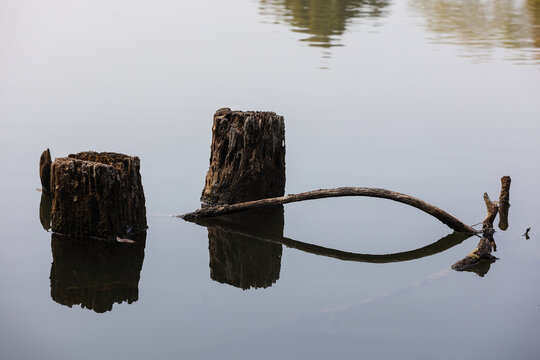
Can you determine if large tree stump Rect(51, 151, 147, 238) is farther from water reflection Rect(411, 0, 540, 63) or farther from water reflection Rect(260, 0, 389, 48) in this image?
water reflection Rect(411, 0, 540, 63)

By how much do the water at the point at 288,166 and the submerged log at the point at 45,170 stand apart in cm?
15

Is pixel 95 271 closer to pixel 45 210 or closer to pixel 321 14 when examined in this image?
pixel 45 210

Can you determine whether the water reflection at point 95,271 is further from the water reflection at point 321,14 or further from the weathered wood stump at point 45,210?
the water reflection at point 321,14

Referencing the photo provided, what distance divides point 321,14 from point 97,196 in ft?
51.1

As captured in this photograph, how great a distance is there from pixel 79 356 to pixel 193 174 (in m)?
3.70

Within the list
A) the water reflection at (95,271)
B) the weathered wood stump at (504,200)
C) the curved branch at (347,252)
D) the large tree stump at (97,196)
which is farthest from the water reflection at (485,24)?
the water reflection at (95,271)

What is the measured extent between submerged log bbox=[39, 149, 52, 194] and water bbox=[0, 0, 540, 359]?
0.15 meters

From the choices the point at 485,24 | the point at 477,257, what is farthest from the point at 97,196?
the point at 485,24

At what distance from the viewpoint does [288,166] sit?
8984 millimetres

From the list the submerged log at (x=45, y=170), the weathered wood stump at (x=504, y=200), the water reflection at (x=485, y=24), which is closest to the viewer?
the submerged log at (x=45, y=170)

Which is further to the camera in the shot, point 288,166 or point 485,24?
point 485,24

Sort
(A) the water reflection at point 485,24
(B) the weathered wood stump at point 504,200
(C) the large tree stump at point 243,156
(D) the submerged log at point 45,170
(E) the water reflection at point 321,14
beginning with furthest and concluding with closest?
(E) the water reflection at point 321,14
(A) the water reflection at point 485,24
(B) the weathered wood stump at point 504,200
(D) the submerged log at point 45,170
(C) the large tree stump at point 243,156

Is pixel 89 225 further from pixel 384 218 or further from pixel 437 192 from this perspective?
pixel 437 192

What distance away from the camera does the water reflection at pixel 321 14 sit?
1798 cm
